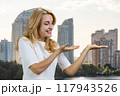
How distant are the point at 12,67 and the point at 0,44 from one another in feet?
10.5

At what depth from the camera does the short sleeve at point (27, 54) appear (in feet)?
2.80

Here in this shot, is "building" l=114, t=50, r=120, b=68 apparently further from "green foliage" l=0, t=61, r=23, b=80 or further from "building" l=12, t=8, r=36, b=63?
"green foliage" l=0, t=61, r=23, b=80

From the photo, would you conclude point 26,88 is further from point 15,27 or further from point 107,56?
point 107,56

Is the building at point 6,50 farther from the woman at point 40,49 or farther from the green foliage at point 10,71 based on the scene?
the woman at point 40,49

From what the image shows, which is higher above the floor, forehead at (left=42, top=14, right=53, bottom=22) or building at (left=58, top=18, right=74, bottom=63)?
building at (left=58, top=18, right=74, bottom=63)

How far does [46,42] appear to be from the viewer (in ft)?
3.14

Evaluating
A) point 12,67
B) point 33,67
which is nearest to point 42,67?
point 33,67

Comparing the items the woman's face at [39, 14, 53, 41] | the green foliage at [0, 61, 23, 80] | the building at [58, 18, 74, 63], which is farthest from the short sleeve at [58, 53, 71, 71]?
the building at [58, 18, 74, 63]

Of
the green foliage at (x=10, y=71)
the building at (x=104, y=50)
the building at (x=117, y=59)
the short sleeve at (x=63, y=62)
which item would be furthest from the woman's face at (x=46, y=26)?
the building at (x=117, y=59)

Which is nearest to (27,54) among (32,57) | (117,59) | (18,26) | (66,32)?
(32,57)

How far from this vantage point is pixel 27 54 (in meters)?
0.86

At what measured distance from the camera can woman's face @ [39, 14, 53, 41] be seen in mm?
921

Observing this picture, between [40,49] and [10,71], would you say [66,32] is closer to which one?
[10,71]

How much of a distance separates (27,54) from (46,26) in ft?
0.49
